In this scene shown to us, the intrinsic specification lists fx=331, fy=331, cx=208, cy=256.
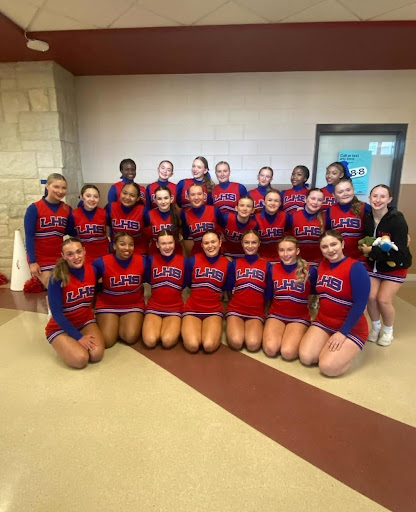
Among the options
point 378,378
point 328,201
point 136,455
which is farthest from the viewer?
point 328,201

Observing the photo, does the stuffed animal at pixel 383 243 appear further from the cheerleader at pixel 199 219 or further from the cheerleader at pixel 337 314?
the cheerleader at pixel 199 219

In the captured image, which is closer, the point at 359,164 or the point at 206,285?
the point at 206,285

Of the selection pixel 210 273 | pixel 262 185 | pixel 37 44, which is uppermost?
pixel 37 44

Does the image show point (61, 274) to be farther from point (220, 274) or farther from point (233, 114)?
point (233, 114)

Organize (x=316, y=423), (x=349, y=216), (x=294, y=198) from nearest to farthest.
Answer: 1. (x=316, y=423)
2. (x=349, y=216)
3. (x=294, y=198)

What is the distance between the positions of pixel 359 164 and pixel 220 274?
3232 millimetres

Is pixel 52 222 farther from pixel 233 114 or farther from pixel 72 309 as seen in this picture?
pixel 233 114

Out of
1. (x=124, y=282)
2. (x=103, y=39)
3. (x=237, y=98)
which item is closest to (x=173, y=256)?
(x=124, y=282)

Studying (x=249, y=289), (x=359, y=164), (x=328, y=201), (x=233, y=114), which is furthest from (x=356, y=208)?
(x=233, y=114)

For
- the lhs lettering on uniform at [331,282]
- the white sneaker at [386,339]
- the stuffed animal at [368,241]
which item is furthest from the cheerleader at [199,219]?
the white sneaker at [386,339]

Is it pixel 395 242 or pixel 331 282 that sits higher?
pixel 395 242

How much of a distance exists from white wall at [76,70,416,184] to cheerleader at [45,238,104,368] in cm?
270

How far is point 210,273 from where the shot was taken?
2896 mm

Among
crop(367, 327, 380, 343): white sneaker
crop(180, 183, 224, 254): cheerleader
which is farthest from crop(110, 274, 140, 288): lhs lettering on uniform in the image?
crop(367, 327, 380, 343): white sneaker
